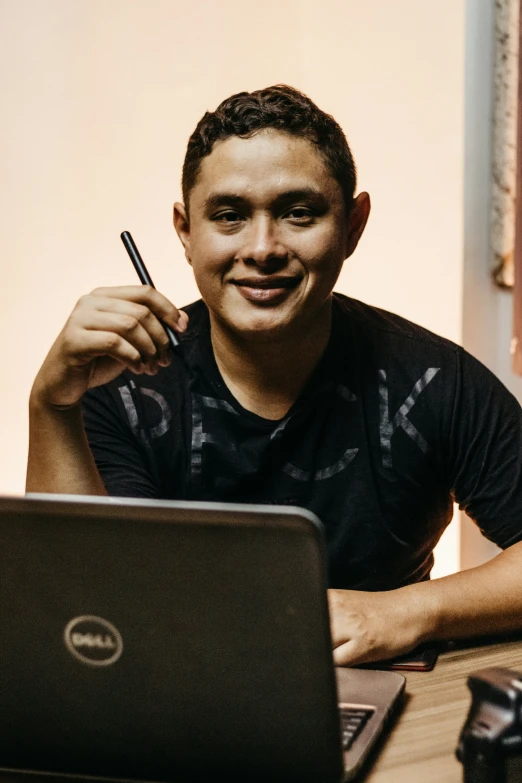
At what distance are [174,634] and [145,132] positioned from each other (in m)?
1.88

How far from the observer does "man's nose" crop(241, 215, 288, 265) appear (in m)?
1.38

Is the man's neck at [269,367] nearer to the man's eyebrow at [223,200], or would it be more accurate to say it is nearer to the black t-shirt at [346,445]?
the black t-shirt at [346,445]

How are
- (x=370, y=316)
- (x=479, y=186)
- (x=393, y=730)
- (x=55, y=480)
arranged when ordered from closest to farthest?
(x=393, y=730), (x=55, y=480), (x=370, y=316), (x=479, y=186)

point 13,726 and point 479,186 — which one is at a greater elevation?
point 479,186

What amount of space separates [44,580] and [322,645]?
0.72 feet

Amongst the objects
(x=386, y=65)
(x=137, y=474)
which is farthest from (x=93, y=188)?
(x=137, y=474)

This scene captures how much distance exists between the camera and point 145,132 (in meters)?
2.38

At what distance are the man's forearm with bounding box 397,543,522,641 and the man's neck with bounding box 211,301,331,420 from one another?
43 cm

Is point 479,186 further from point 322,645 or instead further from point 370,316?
point 322,645

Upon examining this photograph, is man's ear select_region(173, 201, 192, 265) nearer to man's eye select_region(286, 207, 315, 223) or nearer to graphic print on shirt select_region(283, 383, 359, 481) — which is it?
man's eye select_region(286, 207, 315, 223)

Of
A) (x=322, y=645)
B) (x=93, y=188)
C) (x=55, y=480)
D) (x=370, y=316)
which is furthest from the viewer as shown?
(x=93, y=188)

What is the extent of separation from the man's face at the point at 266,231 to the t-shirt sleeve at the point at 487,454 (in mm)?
285

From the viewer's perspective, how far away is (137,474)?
1461 millimetres

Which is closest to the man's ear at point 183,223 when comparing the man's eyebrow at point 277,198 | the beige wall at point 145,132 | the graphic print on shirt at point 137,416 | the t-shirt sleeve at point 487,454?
the man's eyebrow at point 277,198
